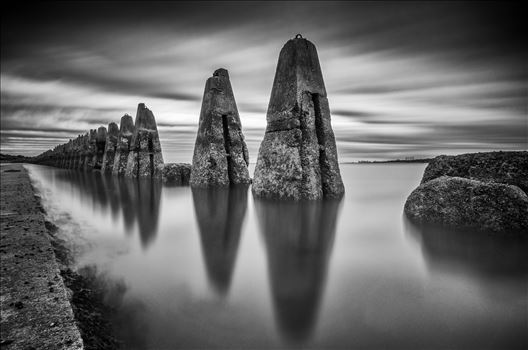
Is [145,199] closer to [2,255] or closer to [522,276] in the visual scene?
[2,255]

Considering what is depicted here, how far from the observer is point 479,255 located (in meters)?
3.21

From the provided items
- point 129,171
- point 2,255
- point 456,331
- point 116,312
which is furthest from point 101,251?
point 129,171

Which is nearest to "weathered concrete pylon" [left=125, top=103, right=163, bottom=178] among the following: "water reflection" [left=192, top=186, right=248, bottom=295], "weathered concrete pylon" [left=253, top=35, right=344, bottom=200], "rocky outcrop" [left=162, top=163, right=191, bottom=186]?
"rocky outcrop" [left=162, top=163, right=191, bottom=186]

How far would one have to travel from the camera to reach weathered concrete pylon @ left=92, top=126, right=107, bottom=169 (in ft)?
95.6

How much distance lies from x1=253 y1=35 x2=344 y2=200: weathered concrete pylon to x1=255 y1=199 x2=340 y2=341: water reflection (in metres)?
0.75

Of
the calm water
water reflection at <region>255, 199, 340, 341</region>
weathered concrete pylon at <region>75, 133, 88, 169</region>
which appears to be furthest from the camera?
weathered concrete pylon at <region>75, 133, 88, 169</region>

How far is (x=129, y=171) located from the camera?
60.5 ft

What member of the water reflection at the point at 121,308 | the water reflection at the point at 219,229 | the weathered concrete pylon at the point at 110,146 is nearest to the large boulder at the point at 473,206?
the water reflection at the point at 219,229

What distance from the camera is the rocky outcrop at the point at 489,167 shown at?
4.50m

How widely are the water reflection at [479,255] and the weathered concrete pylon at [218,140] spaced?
781 cm

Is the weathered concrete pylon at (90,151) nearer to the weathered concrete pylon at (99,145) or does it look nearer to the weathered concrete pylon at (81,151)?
the weathered concrete pylon at (99,145)

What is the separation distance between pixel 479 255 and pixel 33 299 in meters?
4.25

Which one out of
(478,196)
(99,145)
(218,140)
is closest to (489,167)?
(478,196)

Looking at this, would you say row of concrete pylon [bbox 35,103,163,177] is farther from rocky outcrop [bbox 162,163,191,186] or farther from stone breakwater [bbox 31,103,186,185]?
rocky outcrop [bbox 162,163,191,186]
